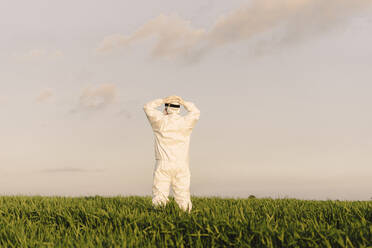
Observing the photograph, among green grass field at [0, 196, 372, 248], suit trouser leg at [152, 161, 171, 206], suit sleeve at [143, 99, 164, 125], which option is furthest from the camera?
suit sleeve at [143, 99, 164, 125]

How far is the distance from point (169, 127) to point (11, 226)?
12.1ft

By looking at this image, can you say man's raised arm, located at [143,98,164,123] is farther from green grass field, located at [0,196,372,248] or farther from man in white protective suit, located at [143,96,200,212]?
green grass field, located at [0,196,372,248]

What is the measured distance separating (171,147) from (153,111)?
3.05ft

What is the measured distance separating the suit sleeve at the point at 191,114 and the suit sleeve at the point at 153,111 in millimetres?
560

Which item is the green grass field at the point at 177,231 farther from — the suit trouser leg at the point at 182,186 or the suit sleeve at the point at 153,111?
the suit sleeve at the point at 153,111

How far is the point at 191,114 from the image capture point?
8.93 meters

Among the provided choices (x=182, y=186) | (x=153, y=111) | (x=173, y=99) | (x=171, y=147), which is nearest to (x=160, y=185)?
(x=182, y=186)

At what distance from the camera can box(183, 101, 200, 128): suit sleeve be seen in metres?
8.86

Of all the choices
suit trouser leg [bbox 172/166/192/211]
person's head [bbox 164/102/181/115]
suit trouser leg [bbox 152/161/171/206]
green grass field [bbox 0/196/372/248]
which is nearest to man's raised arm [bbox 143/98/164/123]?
person's head [bbox 164/102/181/115]

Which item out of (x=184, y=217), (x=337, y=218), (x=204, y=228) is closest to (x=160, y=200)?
(x=184, y=217)

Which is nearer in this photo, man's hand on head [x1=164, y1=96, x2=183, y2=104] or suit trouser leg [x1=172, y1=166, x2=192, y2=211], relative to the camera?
suit trouser leg [x1=172, y1=166, x2=192, y2=211]

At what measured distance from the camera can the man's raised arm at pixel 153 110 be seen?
347 inches

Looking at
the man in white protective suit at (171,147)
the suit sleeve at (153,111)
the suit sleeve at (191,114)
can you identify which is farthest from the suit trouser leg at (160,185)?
the suit sleeve at (191,114)

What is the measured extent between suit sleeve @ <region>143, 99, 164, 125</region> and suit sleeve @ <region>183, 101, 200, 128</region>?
560 mm
